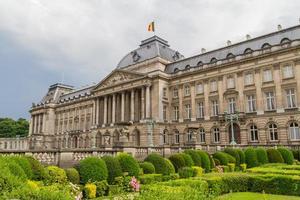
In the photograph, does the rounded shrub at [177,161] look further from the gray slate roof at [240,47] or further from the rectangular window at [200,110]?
the gray slate roof at [240,47]

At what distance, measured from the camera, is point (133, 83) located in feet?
172

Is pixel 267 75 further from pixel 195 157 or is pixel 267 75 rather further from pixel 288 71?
pixel 195 157

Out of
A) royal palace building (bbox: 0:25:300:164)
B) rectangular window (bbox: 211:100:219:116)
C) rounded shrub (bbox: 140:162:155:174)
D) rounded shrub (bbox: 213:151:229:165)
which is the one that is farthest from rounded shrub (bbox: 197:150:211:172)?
rectangular window (bbox: 211:100:219:116)

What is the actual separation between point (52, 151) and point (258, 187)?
1293 cm

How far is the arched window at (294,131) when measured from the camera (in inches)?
1390

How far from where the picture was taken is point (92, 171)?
14148 millimetres

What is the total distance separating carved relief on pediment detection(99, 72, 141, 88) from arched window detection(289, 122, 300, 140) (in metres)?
26.9

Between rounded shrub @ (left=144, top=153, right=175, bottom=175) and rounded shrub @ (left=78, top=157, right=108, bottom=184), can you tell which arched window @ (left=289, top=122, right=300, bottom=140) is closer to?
rounded shrub @ (left=144, top=153, right=175, bottom=175)

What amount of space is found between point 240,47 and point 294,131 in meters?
15.3

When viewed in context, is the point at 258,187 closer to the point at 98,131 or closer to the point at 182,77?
the point at 182,77

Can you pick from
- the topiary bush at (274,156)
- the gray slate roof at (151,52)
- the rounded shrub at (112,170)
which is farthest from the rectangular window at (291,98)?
the rounded shrub at (112,170)

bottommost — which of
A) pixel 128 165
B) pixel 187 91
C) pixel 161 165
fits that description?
pixel 161 165

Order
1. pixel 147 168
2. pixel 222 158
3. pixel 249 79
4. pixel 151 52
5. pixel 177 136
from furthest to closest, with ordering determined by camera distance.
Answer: pixel 151 52 < pixel 177 136 < pixel 249 79 < pixel 222 158 < pixel 147 168

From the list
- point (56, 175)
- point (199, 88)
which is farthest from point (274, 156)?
point (199, 88)
